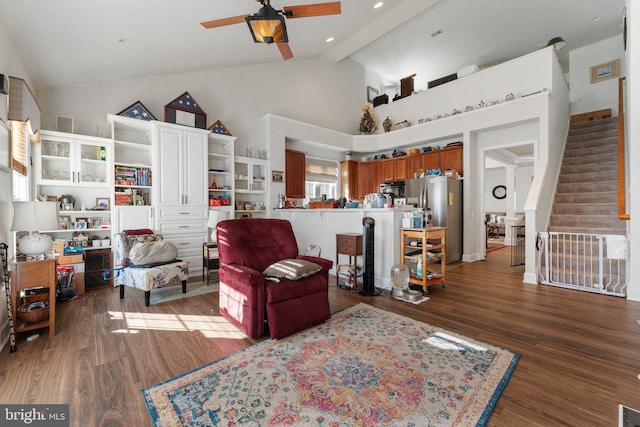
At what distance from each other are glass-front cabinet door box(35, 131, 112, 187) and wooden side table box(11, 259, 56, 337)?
187 cm

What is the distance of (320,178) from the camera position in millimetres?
7125

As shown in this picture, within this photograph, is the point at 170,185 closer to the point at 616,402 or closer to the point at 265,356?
the point at 265,356

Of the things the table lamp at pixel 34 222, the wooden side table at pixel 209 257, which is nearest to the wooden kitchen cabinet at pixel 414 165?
the wooden side table at pixel 209 257

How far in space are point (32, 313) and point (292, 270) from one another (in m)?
2.36

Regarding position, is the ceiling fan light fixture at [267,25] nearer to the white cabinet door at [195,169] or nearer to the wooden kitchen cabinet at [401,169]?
the white cabinet door at [195,169]

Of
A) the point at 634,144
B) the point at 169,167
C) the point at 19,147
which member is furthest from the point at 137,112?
the point at 634,144

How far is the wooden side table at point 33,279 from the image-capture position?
2395mm

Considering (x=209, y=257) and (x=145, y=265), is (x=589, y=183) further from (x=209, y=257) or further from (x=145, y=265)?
(x=145, y=265)

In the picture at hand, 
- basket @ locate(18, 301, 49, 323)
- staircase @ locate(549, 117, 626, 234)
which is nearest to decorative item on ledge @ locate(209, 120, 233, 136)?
basket @ locate(18, 301, 49, 323)

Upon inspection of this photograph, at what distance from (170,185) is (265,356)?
3.40m

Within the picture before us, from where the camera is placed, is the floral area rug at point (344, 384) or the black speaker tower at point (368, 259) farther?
the black speaker tower at point (368, 259)

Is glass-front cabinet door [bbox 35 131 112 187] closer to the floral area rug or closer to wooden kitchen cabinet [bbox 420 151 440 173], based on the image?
the floral area rug

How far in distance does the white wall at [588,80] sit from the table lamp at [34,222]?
394 inches

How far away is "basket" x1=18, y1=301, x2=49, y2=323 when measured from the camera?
97.6 inches
